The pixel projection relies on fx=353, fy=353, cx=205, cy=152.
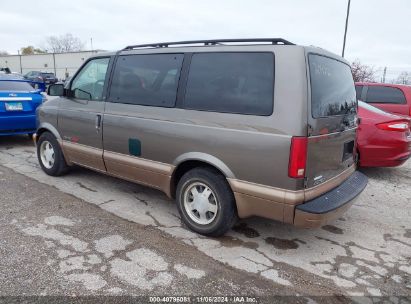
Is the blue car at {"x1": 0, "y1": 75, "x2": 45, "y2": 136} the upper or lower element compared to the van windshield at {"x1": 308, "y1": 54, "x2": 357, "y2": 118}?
lower

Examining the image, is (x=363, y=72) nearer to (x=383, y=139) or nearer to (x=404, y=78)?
(x=404, y=78)

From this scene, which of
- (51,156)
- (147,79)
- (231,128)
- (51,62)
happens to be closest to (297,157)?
(231,128)

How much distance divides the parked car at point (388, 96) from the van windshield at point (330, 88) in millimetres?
4477

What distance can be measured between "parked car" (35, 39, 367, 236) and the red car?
6.43ft

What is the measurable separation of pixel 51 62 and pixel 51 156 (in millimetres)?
45083

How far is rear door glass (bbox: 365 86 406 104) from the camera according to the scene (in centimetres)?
773

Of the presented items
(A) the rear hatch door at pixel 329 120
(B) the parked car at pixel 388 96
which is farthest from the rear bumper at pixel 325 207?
(B) the parked car at pixel 388 96

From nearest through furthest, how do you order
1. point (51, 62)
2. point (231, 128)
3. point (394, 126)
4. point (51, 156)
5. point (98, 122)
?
point (231, 128)
point (98, 122)
point (51, 156)
point (394, 126)
point (51, 62)

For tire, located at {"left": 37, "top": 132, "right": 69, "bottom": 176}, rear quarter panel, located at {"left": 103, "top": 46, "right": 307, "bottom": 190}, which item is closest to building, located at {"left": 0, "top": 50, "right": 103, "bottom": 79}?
tire, located at {"left": 37, "top": 132, "right": 69, "bottom": 176}

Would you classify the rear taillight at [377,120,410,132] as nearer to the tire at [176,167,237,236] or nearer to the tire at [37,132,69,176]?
the tire at [176,167,237,236]

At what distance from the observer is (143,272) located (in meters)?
2.98

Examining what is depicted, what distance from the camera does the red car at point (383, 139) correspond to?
563 cm

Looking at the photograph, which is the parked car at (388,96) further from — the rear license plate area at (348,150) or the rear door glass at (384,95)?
the rear license plate area at (348,150)

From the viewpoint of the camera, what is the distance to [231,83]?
10.9 ft
